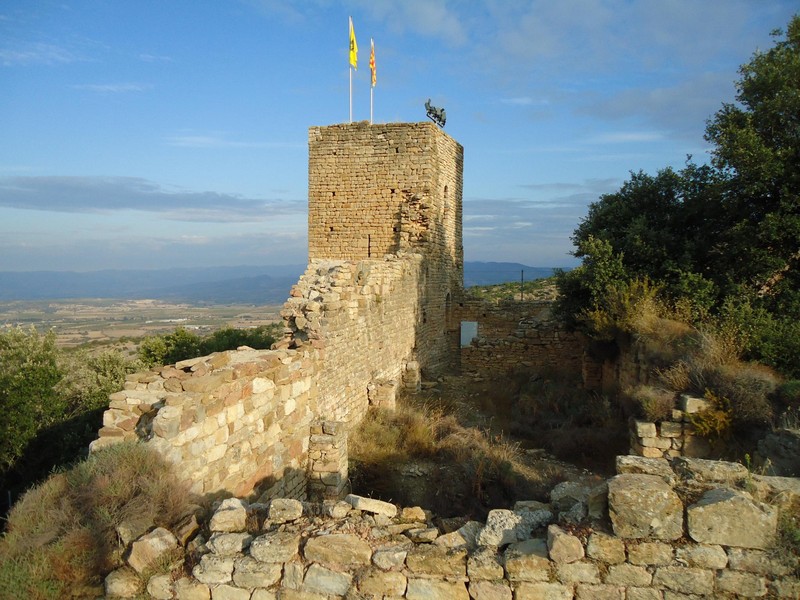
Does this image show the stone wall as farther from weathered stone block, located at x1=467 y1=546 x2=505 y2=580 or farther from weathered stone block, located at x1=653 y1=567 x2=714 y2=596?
weathered stone block, located at x1=653 y1=567 x2=714 y2=596

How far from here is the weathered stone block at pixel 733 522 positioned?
10.7ft

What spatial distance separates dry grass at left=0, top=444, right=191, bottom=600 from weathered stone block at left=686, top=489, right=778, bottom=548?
12.1ft

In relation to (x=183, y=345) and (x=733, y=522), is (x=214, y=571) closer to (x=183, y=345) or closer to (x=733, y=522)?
(x=733, y=522)

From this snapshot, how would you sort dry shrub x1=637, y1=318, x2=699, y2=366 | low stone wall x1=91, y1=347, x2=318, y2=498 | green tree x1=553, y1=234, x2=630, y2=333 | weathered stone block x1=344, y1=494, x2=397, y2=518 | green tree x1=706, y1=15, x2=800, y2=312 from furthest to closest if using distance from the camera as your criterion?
1. green tree x1=553, y1=234, x2=630, y2=333
2. green tree x1=706, y1=15, x2=800, y2=312
3. dry shrub x1=637, y1=318, x2=699, y2=366
4. low stone wall x1=91, y1=347, x2=318, y2=498
5. weathered stone block x1=344, y1=494, x2=397, y2=518

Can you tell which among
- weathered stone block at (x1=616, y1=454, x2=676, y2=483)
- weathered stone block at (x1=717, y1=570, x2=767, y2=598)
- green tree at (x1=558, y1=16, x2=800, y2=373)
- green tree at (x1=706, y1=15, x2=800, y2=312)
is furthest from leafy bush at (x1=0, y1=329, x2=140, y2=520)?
green tree at (x1=706, y1=15, x2=800, y2=312)

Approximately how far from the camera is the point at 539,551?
349 cm

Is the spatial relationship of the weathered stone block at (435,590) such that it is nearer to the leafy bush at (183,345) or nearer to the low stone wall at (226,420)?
the low stone wall at (226,420)

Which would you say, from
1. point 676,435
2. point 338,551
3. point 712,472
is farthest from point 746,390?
point 338,551

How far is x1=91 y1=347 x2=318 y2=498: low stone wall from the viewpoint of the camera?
4.80 meters

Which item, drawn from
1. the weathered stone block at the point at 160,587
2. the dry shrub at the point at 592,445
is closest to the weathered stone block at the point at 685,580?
the weathered stone block at the point at 160,587

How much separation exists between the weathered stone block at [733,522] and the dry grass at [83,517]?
3.68 meters

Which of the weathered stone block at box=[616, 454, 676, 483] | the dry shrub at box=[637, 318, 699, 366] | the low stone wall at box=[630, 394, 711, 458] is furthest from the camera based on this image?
the dry shrub at box=[637, 318, 699, 366]

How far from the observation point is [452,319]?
17.6 meters

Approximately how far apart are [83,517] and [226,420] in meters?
1.72
